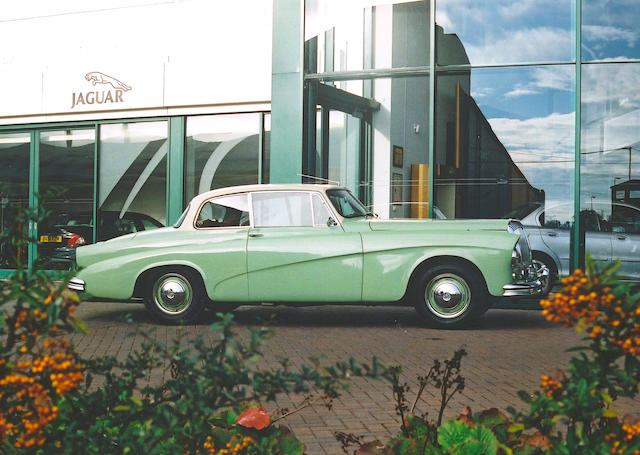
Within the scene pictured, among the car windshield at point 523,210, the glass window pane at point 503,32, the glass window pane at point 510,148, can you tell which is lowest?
the car windshield at point 523,210

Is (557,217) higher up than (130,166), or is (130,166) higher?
(130,166)

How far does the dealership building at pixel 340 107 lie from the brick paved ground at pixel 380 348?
81.2 inches

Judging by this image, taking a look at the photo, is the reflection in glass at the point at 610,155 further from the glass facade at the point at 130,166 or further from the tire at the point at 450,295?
the glass facade at the point at 130,166

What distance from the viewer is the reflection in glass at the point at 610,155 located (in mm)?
11438

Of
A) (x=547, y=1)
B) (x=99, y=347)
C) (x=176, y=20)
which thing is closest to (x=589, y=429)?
(x=99, y=347)

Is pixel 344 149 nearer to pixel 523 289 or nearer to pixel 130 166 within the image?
pixel 130 166

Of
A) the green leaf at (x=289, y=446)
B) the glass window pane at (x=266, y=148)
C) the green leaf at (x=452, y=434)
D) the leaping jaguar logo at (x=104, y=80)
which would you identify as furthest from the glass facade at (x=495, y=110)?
the green leaf at (x=289, y=446)

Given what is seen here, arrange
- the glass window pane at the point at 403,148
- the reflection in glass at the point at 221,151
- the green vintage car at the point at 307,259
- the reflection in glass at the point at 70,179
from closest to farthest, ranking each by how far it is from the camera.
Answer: the green vintage car at the point at 307,259 < the glass window pane at the point at 403,148 < the reflection in glass at the point at 221,151 < the reflection in glass at the point at 70,179

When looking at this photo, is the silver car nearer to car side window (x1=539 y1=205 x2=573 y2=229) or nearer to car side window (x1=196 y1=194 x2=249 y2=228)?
car side window (x1=539 y1=205 x2=573 y2=229)

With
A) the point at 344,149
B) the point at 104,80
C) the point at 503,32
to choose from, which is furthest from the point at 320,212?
the point at 104,80

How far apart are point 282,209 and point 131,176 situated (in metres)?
5.93

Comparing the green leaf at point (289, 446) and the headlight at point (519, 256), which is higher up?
the headlight at point (519, 256)

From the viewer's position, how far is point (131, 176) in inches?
571

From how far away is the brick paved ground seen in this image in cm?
467
